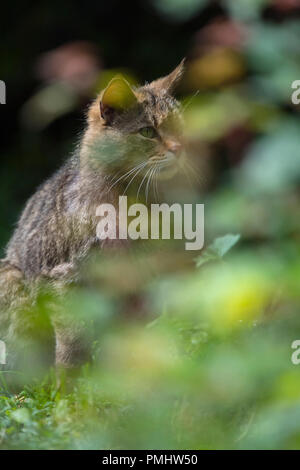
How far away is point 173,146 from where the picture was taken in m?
4.28

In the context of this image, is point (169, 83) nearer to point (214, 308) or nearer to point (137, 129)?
point (137, 129)

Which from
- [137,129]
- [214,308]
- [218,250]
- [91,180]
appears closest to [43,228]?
[91,180]

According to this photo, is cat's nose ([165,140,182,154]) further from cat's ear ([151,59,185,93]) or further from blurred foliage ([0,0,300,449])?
cat's ear ([151,59,185,93])

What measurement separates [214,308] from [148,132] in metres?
2.62

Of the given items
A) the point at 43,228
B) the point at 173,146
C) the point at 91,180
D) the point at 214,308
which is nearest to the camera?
the point at 214,308

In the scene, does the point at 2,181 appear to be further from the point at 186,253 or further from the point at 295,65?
the point at 295,65

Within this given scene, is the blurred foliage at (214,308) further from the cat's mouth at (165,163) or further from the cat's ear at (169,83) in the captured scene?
the cat's mouth at (165,163)

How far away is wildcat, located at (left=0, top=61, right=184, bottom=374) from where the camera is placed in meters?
4.38

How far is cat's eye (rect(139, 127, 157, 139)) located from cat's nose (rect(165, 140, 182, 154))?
4.2 inches

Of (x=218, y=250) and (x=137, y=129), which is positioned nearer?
(x=218, y=250)

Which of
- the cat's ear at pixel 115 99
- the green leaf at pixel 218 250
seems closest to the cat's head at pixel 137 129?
Result: the cat's ear at pixel 115 99

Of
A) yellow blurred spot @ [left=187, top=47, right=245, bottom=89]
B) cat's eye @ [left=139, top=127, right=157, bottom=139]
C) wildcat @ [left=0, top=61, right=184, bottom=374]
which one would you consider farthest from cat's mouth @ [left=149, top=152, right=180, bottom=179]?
yellow blurred spot @ [left=187, top=47, right=245, bottom=89]
